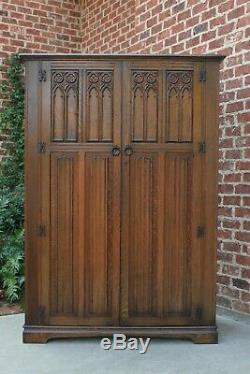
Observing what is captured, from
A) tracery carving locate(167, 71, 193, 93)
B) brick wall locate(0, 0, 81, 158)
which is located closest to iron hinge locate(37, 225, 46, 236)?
tracery carving locate(167, 71, 193, 93)

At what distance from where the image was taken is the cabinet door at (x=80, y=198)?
310cm

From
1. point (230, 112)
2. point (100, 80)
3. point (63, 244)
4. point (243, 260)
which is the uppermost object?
point (100, 80)

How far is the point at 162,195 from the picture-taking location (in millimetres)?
3131

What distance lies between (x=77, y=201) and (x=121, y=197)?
0.94 ft

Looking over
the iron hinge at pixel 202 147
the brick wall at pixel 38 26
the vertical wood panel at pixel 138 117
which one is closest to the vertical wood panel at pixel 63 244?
the vertical wood panel at pixel 138 117

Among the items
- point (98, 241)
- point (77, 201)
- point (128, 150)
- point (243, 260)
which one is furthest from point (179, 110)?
point (243, 260)

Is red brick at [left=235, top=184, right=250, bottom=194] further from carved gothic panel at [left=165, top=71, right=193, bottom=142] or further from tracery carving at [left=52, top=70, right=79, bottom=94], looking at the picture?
tracery carving at [left=52, top=70, right=79, bottom=94]

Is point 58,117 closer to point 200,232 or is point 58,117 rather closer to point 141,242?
point 141,242

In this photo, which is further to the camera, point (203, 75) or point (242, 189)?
point (242, 189)

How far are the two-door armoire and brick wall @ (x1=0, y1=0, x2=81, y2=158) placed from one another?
8.37 feet

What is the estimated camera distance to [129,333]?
3096 mm

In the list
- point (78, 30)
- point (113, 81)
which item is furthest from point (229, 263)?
point (78, 30)

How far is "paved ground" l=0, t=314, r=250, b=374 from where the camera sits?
→ 9.07 ft

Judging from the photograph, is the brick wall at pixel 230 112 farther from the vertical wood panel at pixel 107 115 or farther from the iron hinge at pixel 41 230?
the iron hinge at pixel 41 230
